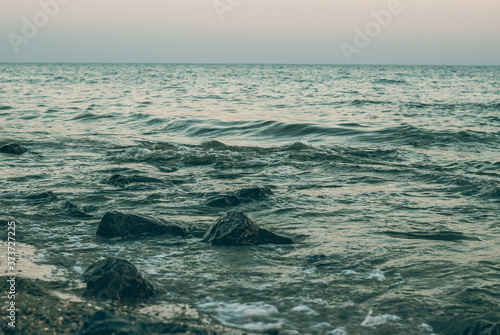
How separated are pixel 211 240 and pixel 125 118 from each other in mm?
15348

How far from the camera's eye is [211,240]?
5301 millimetres

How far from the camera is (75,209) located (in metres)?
6.42

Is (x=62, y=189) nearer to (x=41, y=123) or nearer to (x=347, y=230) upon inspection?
(x=347, y=230)

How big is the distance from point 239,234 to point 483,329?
2607 mm

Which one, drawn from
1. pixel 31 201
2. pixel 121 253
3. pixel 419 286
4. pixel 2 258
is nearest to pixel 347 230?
pixel 419 286

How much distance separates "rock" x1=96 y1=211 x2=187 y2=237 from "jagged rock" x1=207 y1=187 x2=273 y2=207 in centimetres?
131

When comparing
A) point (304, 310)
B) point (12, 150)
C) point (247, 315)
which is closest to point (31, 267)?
point (247, 315)

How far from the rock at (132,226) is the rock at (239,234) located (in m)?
0.49

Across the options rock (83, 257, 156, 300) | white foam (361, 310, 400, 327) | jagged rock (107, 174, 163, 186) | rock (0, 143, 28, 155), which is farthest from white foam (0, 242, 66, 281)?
rock (0, 143, 28, 155)

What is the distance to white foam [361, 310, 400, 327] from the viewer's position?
3.52 meters

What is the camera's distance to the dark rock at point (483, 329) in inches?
124

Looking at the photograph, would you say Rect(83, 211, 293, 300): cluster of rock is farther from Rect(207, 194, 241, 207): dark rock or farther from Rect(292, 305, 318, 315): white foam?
Rect(292, 305, 318, 315): white foam

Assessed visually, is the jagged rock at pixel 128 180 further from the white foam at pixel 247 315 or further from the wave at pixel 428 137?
the wave at pixel 428 137

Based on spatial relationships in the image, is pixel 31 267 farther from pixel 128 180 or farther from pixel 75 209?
pixel 128 180
